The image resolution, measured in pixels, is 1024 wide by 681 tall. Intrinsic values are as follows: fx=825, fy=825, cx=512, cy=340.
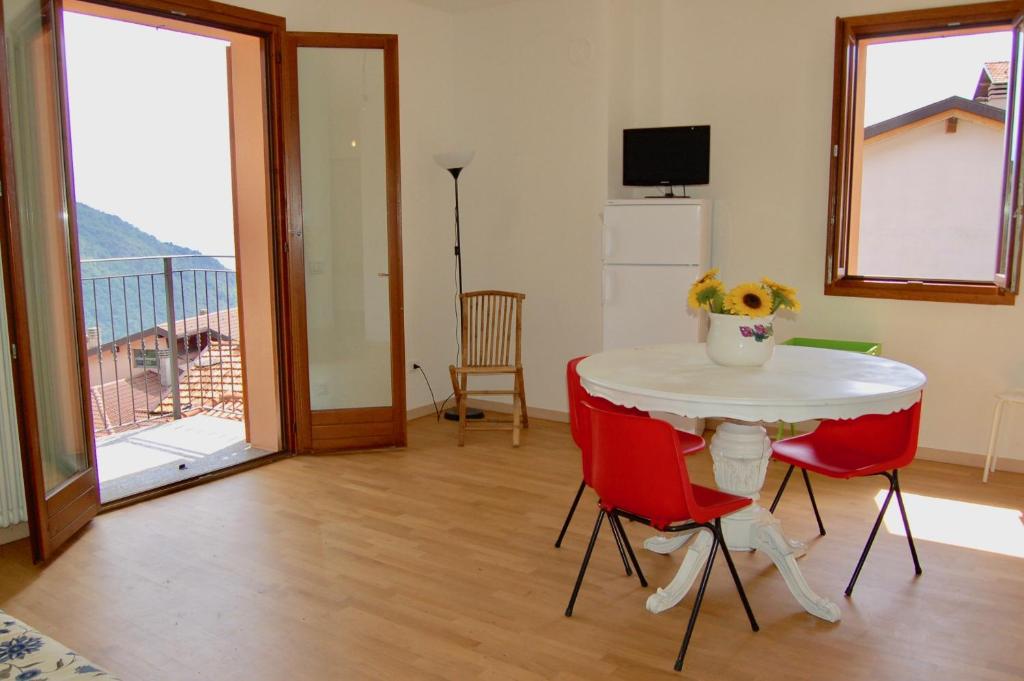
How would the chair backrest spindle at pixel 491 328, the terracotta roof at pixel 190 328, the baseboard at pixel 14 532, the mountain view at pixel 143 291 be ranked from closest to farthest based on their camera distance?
the baseboard at pixel 14 532 → the chair backrest spindle at pixel 491 328 → the mountain view at pixel 143 291 → the terracotta roof at pixel 190 328

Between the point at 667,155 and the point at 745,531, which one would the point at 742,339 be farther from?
the point at 667,155

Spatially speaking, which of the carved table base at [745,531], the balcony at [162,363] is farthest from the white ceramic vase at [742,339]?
the balcony at [162,363]

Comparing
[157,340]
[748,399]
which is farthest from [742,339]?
[157,340]

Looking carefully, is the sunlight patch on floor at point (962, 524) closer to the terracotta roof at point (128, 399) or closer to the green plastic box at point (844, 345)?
the green plastic box at point (844, 345)

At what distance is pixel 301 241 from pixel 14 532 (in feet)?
6.89

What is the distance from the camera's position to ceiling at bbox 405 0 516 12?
18.6 feet

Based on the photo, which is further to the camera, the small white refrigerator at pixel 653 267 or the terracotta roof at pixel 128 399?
the terracotta roof at pixel 128 399

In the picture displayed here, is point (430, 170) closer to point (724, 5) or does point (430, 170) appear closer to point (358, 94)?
point (358, 94)

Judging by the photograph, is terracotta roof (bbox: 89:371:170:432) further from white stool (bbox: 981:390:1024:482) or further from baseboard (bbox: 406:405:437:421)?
white stool (bbox: 981:390:1024:482)

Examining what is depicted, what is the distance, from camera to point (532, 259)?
19.1 ft

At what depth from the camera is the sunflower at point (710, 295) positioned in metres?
3.18

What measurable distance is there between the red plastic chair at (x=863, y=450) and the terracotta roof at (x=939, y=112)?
2532 mm

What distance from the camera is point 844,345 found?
4.85 metres

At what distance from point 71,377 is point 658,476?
283 centimetres
